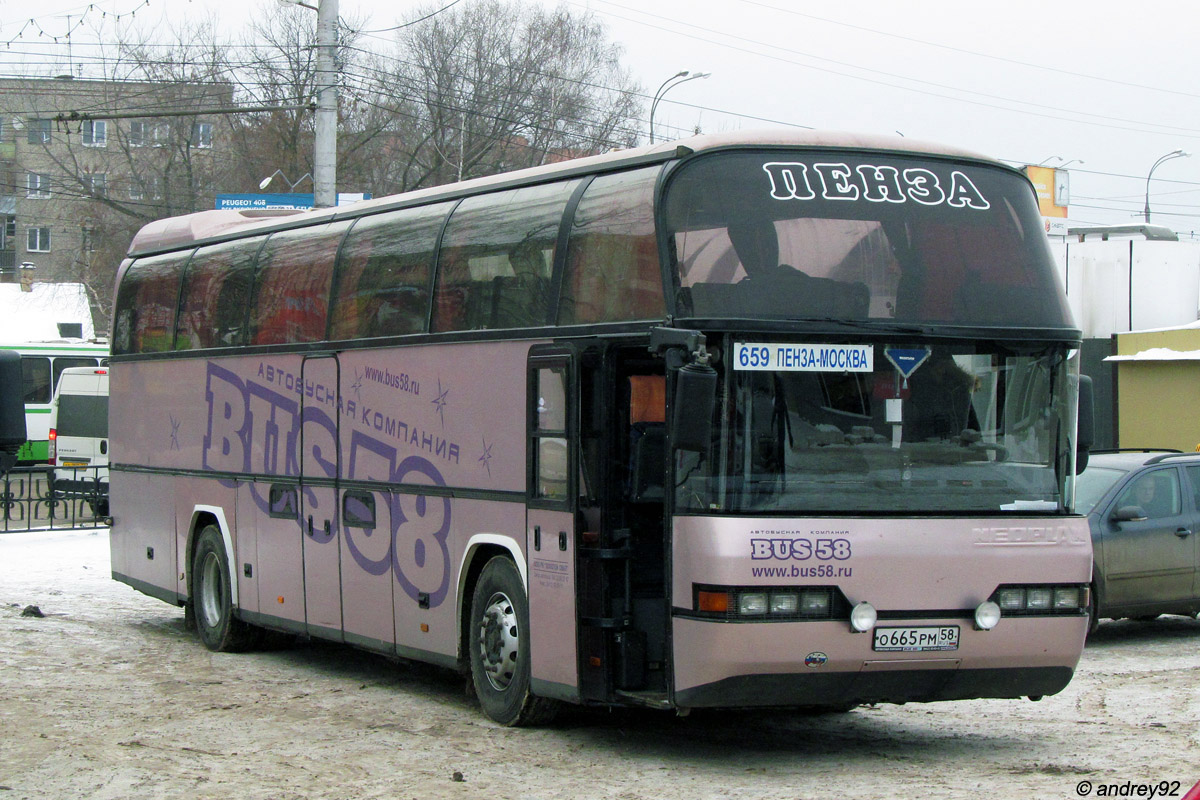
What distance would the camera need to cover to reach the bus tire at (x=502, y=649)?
30.0ft

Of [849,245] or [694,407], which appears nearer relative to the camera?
[694,407]

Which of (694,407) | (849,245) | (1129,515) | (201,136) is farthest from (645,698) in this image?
(201,136)

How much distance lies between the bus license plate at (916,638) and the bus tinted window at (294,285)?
5576 millimetres

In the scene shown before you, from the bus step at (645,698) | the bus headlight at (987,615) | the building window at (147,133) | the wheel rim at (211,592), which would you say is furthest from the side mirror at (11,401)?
the building window at (147,133)

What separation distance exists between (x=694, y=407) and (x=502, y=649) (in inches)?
110

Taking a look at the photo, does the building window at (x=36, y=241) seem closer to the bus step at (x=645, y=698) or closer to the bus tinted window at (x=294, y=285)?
the bus tinted window at (x=294, y=285)

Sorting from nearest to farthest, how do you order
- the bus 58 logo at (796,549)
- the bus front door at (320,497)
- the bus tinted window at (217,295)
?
the bus 58 logo at (796,549), the bus front door at (320,497), the bus tinted window at (217,295)

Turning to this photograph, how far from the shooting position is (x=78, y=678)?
37.4 ft

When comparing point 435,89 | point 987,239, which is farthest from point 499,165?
point 987,239

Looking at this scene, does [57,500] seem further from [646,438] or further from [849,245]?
[849,245]

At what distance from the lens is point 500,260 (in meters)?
9.62

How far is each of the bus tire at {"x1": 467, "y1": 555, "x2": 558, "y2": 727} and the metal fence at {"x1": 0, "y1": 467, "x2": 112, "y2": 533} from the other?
15.0 m

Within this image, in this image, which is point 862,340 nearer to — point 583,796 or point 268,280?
point 583,796

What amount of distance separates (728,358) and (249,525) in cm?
645
